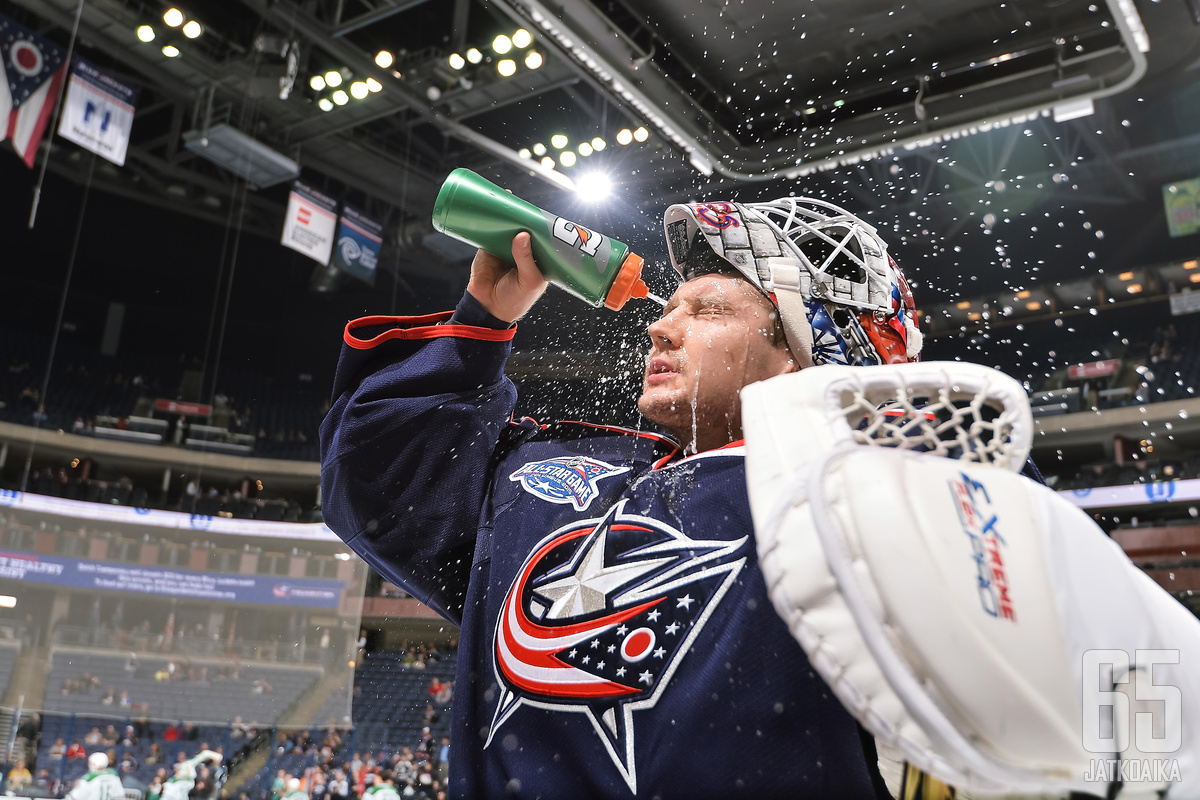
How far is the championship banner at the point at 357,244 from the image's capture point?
8961mm

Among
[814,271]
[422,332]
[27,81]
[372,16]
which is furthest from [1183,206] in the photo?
[27,81]

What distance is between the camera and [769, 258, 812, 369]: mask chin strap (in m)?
1.25

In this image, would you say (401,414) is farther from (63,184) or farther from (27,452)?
(63,184)

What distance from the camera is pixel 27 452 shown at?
10.9 m

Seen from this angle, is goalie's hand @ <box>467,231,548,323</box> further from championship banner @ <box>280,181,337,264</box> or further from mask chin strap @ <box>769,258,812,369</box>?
championship banner @ <box>280,181,337,264</box>

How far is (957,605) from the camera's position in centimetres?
55

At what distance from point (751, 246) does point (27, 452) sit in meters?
12.2

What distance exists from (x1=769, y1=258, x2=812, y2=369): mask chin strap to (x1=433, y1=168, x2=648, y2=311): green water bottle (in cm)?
27

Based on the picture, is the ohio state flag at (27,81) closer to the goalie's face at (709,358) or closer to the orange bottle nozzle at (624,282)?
the orange bottle nozzle at (624,282)

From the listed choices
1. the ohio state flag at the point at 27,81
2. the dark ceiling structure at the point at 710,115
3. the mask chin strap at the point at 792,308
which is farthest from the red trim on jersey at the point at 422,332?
the ohio state flag at the point at 27,81

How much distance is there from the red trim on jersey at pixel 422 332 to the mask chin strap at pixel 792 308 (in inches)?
16.2

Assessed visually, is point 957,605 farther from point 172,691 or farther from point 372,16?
point 172,691

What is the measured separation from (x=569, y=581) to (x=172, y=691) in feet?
35.5

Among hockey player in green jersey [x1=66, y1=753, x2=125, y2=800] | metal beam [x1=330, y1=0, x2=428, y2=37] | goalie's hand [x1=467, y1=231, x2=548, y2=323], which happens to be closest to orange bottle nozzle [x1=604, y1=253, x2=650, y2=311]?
goalie's hand [x1=467, y1=231, x2=548, y2=323]
